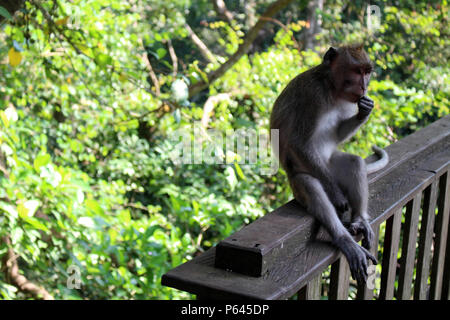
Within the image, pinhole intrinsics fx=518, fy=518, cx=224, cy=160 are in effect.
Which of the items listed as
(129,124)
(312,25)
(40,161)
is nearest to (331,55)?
(40,161)

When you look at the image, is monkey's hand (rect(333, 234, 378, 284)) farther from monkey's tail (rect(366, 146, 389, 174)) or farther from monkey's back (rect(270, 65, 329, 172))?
monkey's back (rect(270, 65, 329, 172))

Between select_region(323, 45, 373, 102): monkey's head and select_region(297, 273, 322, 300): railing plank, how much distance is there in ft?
3.18

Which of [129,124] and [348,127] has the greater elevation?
[348,127]

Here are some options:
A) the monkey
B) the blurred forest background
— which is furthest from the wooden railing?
the blurred forest background

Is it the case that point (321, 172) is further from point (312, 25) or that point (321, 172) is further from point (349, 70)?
→ point (312, 25)

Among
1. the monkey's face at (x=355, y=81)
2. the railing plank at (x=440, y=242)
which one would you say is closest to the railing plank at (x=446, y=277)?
the railing plank at (x=440, y=242)

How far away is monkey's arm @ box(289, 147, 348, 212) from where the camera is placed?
1.94 metres

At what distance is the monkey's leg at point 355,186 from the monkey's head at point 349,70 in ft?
0.81

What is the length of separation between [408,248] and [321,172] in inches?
17.6

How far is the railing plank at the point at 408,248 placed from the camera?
1.68m

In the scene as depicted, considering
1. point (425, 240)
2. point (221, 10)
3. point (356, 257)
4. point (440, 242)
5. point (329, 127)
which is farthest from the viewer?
point (221, 10)

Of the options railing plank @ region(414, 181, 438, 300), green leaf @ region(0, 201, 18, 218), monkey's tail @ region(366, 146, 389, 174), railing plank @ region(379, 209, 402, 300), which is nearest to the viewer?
railing plank @ region(379, 209, 402, 300)

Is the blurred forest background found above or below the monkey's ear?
below

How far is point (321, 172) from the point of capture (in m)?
1.98
